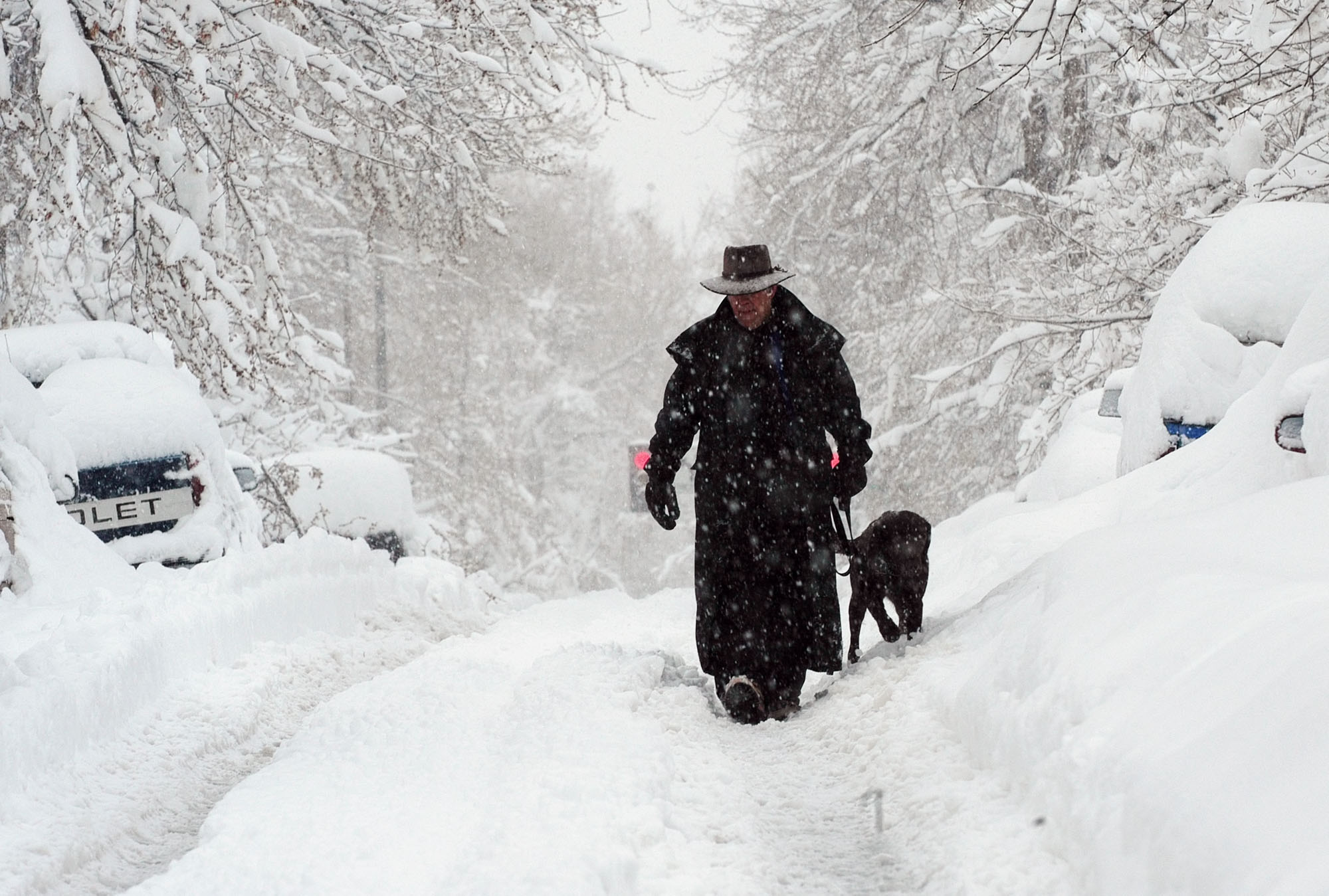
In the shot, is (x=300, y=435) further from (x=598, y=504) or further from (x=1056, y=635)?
(x=598, y=504)

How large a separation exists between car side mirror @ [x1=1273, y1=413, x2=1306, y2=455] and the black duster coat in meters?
1.60

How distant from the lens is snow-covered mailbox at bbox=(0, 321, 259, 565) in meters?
7.35

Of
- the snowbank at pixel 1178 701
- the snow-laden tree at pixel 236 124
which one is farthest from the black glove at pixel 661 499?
the snow-laden tree at pixel 236 124

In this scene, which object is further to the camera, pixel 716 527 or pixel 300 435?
pixel 300 435

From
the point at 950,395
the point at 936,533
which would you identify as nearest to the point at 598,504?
the point at 950,395

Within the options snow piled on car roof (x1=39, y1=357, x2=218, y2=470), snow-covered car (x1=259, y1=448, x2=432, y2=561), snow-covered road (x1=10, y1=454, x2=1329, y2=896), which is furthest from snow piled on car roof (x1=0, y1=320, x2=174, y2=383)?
snow-covered car (x1=259, y1=448, x2=432, y2=561)

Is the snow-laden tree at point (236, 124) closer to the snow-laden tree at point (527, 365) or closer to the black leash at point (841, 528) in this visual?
the black leash at point (841, 528)

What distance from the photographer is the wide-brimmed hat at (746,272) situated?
5176 mm

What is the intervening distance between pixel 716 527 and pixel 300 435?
1506 centimetres

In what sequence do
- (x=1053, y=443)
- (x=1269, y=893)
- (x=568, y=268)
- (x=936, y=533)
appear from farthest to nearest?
1. (x=568, y=268)
2. (x=936, y=533)
3. (x=1053, y=443)
4. (x=1269, y=893)

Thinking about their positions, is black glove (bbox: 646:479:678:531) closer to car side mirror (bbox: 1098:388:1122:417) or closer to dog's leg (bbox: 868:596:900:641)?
dog's leg (bbox: 868:596:900:641)

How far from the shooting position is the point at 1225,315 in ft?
22.9

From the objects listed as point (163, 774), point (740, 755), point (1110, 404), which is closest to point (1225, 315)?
point (1110, 404)

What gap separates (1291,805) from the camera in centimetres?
209
